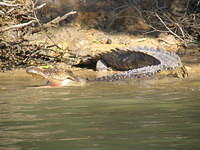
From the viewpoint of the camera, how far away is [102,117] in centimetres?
407

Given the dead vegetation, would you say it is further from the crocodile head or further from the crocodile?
the crocodile head

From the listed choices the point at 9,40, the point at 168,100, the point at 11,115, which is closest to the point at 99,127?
the point at 11,115

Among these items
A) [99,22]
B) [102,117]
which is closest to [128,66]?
[99,22]

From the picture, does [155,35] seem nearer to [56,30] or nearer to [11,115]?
[56,30]

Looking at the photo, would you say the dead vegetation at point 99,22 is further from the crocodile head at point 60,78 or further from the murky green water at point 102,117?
the murky green water at point 102,117

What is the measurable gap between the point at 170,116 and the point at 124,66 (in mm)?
4977

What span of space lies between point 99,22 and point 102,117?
22.2ft

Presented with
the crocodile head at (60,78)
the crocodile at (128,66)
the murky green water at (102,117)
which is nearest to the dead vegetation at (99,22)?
the crocodile at (128,66)

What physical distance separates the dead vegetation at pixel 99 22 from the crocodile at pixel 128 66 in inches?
29.3

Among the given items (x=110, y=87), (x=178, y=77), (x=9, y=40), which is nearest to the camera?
(x=110, y=87)

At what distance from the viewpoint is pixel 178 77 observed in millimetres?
7500

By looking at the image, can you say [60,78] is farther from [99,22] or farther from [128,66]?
[99,22]

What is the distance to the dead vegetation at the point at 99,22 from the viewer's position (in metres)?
8.60

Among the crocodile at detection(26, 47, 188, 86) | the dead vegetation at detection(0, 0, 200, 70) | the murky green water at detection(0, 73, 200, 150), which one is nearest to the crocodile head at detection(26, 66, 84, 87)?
the crocodile at detection(26, 47, 188, 86)
